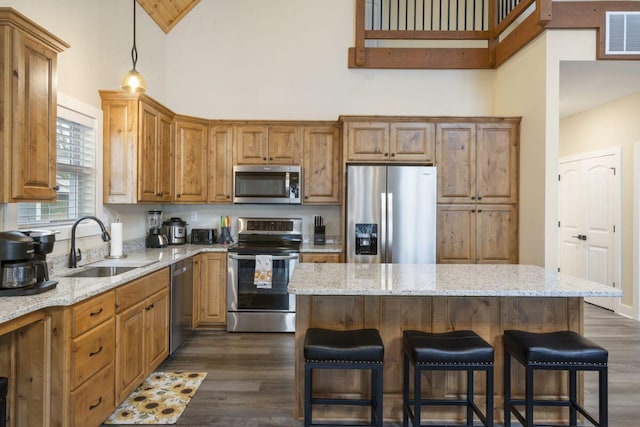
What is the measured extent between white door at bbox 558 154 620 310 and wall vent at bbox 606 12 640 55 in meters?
1.88

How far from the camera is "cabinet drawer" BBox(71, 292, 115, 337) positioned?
76.9 inches

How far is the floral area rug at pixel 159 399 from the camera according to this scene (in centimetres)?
243

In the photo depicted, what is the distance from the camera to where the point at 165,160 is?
4023 mm

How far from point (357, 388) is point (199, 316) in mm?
2337

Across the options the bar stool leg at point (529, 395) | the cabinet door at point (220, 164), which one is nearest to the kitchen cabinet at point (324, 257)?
the cabinet door at point (220, 164)

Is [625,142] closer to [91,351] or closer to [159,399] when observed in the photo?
[159,399]

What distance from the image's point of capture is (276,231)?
4.66 meters

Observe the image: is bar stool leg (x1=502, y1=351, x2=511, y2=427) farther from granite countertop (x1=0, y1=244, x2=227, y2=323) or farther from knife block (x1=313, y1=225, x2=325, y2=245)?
knife block (x1=313, y1=225, x2=325, y2=245)

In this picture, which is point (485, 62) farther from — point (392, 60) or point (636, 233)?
point (636, 233)

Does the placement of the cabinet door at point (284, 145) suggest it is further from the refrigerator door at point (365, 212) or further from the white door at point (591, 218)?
the white door at point (591, 218)

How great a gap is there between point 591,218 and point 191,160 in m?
5.32

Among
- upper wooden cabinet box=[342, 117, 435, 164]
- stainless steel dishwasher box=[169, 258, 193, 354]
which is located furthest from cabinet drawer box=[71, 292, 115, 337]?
upper wooden cabinet box=[342, 117, 435, 164]

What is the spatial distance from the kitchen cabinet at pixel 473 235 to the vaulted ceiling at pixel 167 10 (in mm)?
3789

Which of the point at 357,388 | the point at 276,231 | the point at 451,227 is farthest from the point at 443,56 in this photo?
the point at 357,388
